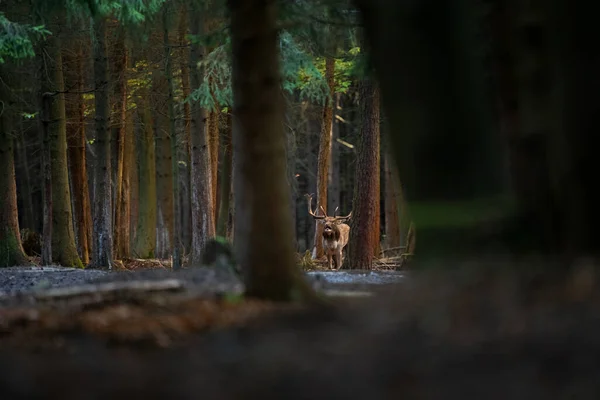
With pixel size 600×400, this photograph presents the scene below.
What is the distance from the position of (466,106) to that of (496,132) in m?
0.51

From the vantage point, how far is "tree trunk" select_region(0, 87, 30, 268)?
2092 cm

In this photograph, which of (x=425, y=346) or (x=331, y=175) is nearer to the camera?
(x=425, y=346)

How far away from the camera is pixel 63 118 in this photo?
2084 centimetres

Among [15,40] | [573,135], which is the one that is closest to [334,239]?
[15,40]

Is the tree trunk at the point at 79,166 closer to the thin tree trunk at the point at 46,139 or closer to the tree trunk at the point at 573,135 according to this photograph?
the thin tree trunk at the point at 46,139

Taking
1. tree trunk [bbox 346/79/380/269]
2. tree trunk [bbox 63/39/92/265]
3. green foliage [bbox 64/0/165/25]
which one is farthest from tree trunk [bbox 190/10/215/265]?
tree trunk [bbox 63/39/92/265]

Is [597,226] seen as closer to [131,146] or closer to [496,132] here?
[496,132]

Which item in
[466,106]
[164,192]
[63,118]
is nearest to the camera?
[466,106]

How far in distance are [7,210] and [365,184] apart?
883cm

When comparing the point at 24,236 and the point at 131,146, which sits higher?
the point at 131,146

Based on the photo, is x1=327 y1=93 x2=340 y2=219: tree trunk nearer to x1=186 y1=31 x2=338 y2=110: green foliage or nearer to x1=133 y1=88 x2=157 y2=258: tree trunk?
x1=133 y1=88 x2=157 y2=258: tree trunk

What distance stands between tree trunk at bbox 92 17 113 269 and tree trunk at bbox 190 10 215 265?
2.03 meters

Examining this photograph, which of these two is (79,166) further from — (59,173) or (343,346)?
(343,346)

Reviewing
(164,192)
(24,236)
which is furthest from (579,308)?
(24,236)
